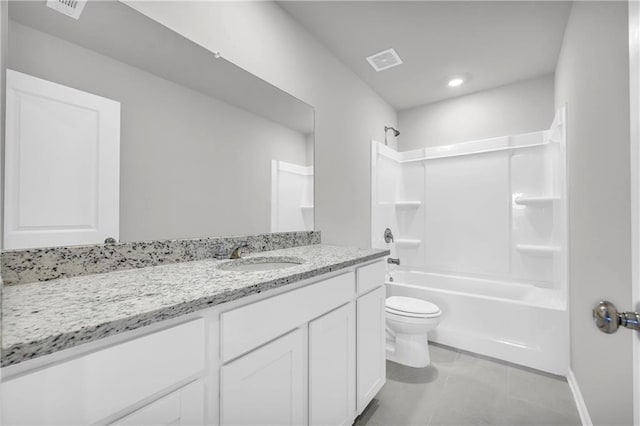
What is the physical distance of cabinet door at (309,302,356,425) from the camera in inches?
44.5

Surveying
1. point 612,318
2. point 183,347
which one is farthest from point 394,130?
point 183,347

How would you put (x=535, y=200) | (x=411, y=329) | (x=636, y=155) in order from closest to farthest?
(x=636, y=155) → (x=411, y=329) → (x=535, y=200)

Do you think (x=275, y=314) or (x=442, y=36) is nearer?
(x=275, y=314)

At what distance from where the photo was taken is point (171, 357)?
2.20ft

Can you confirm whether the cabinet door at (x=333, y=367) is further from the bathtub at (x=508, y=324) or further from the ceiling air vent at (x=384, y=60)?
the ceiling air vent at (x=384, y=60)

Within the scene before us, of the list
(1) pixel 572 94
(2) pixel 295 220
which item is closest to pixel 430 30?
(1) pixel 572 94

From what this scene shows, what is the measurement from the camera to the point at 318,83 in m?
2.24

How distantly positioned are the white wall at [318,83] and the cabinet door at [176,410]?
1451 millimetres

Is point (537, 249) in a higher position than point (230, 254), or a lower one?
lower

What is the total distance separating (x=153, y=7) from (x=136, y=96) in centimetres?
43

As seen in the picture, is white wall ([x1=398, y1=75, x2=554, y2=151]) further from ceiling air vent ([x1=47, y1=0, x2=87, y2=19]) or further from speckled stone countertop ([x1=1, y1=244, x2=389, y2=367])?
ceiling air vent ([x1=47, y1=0, x2=87, y2=19])

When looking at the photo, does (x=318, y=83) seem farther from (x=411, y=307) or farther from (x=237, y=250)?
(x=411, y=307)

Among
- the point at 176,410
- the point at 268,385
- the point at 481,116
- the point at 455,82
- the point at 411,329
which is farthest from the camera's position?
the point at 481,116

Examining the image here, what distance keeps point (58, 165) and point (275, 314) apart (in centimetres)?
87
